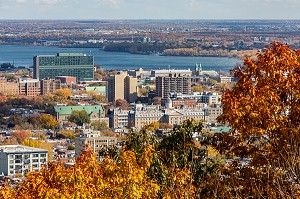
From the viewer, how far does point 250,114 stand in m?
6.09

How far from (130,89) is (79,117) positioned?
8499 millimetres

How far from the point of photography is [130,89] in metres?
40.5

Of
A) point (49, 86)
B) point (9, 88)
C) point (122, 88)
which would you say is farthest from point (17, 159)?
point (49, 86)

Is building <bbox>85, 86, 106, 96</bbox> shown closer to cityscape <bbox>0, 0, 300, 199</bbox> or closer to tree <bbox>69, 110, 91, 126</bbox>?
cityscape <bbox>0, 0, 300, 199</bbox>

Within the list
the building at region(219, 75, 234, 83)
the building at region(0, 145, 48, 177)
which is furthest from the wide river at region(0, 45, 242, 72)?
the building at region(0, 145, 48, 177)

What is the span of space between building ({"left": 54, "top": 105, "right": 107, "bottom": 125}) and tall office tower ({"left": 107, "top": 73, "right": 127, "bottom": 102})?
5.45 meters

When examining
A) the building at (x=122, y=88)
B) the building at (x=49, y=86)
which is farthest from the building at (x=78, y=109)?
the building at (x=49, y=86)

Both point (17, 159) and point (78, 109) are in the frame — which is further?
point (78, 109)

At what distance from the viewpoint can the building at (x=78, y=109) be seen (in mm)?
32594

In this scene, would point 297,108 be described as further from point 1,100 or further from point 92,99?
point 92,99

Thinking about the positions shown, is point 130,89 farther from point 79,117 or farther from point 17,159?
point 17,159

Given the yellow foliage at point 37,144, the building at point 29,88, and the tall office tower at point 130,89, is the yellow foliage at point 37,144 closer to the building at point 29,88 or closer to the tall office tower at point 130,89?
the tall office tower at point 130,89

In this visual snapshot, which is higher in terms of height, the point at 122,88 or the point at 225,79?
the point at 122,88

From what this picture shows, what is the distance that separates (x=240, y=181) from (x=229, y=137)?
0.36 meters
